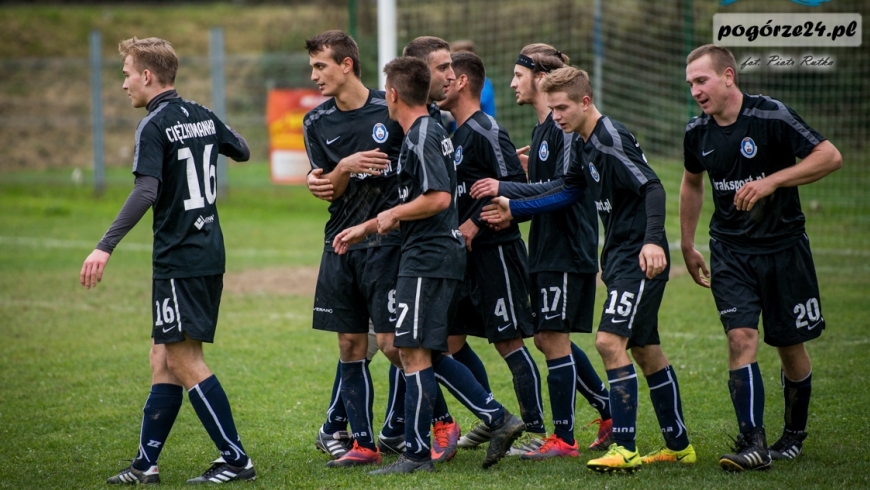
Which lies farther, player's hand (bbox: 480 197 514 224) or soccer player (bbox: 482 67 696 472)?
player's hand (bbox: 480 197 514 224)

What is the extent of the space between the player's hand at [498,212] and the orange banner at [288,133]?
1495 centimetres

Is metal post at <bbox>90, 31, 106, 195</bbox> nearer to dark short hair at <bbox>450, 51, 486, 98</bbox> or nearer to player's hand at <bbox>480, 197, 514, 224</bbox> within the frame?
dark short hair at <bbox>450, 51, 486, 98</bbox>

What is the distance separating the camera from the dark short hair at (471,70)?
5.72 meters

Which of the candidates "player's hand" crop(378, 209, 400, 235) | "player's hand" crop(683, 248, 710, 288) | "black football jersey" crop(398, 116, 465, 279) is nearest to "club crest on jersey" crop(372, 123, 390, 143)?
"black football jersey" crop(398, 116, 465, 279)

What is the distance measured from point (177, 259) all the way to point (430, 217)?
141cm

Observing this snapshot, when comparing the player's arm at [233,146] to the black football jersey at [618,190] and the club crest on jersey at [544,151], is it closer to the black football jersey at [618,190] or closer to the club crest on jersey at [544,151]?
the club crest on jersey at [544,151]

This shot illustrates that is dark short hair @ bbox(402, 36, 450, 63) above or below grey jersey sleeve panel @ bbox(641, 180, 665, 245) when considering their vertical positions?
above

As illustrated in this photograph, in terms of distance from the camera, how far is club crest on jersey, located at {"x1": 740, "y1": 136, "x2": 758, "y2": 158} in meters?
5.09

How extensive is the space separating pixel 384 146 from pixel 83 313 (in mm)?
6164

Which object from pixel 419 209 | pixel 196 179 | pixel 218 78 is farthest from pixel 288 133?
pixel 419 209

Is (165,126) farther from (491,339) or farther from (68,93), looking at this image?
(68,93)

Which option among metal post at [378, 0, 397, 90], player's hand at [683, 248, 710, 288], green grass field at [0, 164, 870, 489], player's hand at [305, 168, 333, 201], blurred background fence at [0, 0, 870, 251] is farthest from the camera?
blurred background fence at [0, 0, 870, 251]

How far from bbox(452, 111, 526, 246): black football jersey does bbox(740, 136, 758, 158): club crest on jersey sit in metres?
1.33

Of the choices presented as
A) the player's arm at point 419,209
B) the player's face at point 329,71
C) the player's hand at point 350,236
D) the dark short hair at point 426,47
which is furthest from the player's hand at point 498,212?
the player's face at point 329,71
